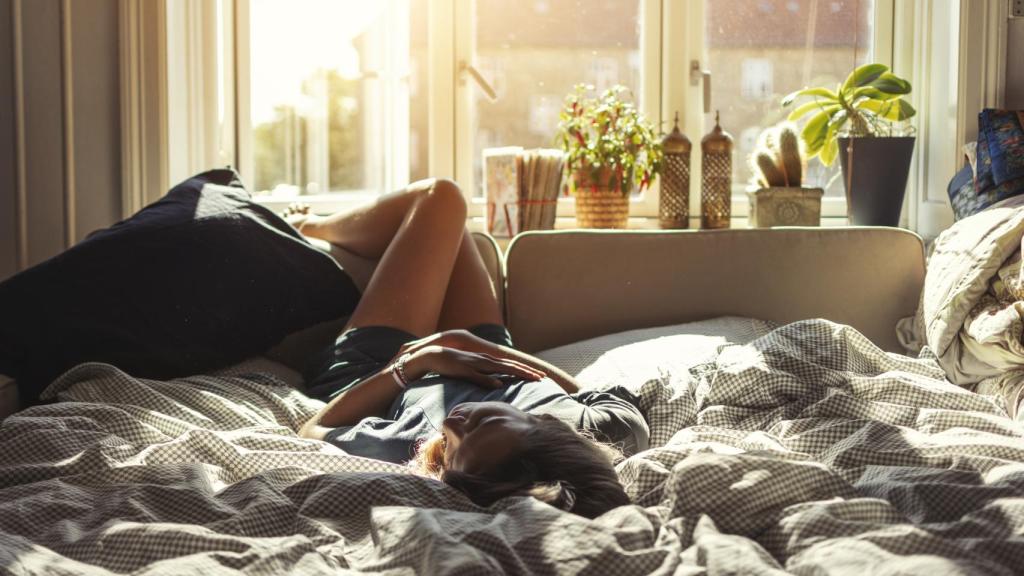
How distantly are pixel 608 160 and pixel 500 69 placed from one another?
1.85 feet

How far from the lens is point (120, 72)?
2691 millimetres

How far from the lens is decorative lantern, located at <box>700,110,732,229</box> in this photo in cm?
301

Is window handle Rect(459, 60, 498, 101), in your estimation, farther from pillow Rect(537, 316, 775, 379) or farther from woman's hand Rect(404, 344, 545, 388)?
woman's hand Rect(404, 344, 545, 388)

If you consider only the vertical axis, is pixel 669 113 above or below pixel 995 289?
above

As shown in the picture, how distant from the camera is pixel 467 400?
1.88 metres

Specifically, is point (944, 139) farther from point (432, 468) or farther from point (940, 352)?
point (432, 468)

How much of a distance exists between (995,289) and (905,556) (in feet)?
4.04

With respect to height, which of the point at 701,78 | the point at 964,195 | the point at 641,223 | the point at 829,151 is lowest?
the point at 641,223

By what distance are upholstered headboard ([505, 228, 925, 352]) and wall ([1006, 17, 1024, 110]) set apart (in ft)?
2.08

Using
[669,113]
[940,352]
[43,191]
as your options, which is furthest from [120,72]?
[940,352]

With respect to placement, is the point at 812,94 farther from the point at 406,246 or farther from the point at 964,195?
the point at 406,246

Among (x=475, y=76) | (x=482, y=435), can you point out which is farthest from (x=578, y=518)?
(x=475, y=76)

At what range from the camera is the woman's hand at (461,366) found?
6.43 ft

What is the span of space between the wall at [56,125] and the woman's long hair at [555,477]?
1.56 m
